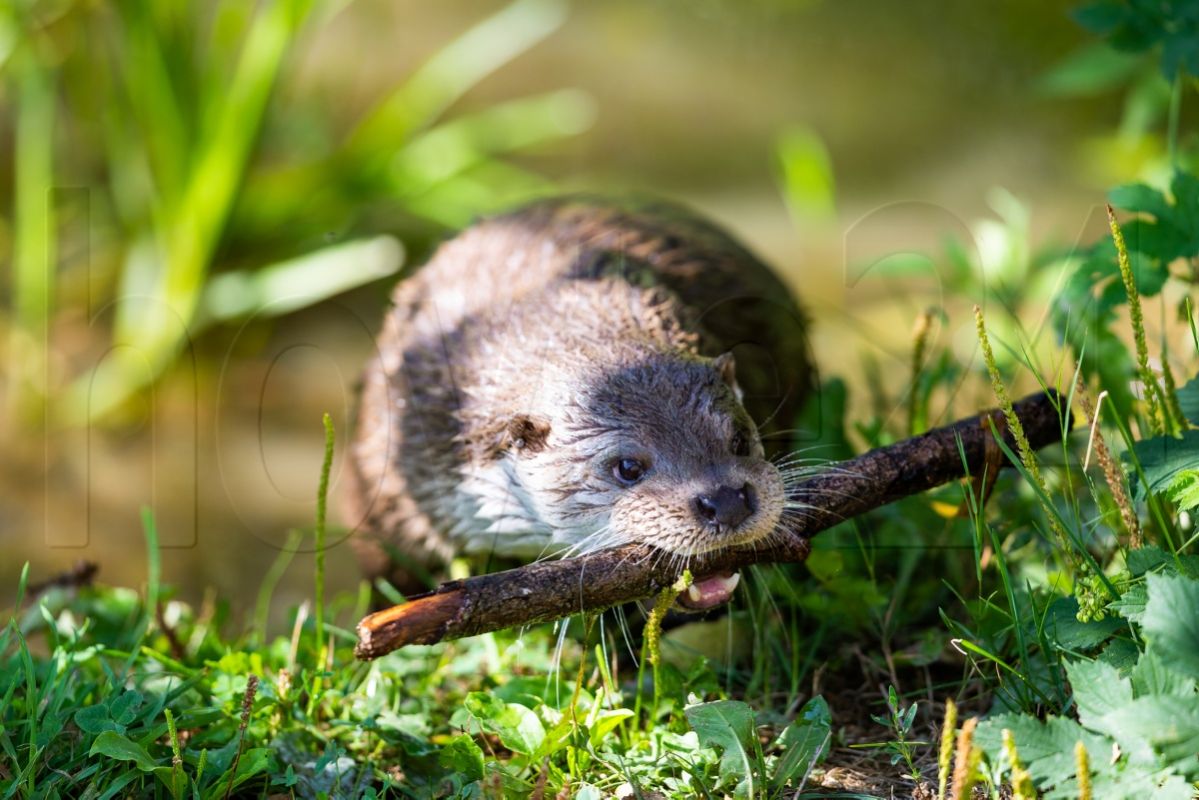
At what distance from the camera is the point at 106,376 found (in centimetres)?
466

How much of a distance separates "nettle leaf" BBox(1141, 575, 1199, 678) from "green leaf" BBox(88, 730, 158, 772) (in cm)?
151

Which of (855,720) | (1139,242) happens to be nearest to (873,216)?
(1139,242)

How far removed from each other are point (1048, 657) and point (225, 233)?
375 centimetres

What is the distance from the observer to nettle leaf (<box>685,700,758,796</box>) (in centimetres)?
200

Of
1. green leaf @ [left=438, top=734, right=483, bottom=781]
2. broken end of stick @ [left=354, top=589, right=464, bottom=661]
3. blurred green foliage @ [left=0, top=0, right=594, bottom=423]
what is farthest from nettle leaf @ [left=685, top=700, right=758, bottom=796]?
blurred green foliage @ [left=0, top=0, right=594, bottom=423]

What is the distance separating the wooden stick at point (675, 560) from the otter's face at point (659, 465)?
0.22 ft

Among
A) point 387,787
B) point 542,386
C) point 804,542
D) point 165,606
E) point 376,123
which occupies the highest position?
point 376,123

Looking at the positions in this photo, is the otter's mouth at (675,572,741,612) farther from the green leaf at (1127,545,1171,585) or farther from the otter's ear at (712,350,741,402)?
the green leaf at (1127,545,1171,585)

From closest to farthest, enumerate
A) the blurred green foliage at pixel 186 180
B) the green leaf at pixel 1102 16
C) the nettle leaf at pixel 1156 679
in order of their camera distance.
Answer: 1. the nettle leaf at pixel 1156 679
2. the green leaf at pixel 1102 16
3. the blurred green foliage at pixel 186 180

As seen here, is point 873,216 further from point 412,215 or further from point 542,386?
point 542,386

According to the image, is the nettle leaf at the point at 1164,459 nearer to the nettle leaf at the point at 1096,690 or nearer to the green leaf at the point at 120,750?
the nettle leaf at the point at 1096,690

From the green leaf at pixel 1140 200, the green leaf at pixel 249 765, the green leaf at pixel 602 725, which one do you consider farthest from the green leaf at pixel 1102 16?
the green leaf at pixel 249 765

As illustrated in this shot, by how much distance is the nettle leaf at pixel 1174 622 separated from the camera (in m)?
1.68

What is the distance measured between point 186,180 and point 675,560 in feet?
10.7
